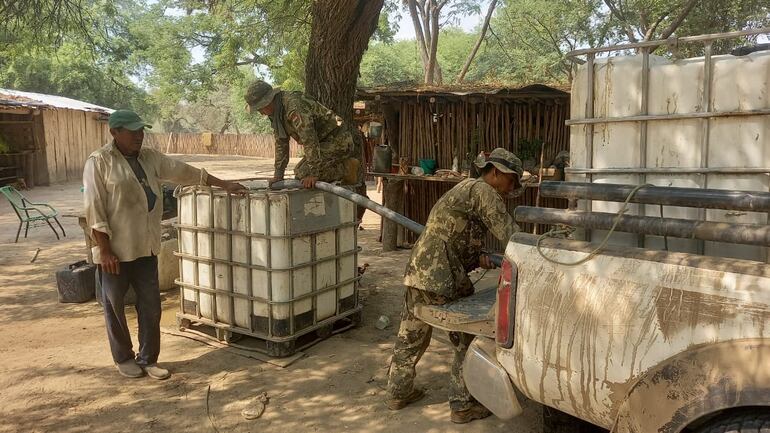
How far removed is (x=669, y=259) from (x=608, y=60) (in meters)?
1.19

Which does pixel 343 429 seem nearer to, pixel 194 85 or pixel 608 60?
pixel 608 60

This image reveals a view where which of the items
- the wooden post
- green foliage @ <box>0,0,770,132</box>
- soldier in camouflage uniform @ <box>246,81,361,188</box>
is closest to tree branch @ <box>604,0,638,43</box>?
green foliage @ <box>0,0,770,132</box>

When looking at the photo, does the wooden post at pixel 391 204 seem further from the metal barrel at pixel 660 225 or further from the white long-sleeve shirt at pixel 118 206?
the metal barrel at pixel 660 225

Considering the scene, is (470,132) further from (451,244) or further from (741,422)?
(741,422)

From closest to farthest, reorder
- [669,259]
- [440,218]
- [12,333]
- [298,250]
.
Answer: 1. [669,259]
2. [440,218]
3. [298,250]
4. [12,333]

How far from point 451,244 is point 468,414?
116 centimetres

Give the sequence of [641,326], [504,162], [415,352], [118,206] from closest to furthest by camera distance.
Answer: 1. [641,326]
2. [504,162]
3. [415,352]
4. [118,206]

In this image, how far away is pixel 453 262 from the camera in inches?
154

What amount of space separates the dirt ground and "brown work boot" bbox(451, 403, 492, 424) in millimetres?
56

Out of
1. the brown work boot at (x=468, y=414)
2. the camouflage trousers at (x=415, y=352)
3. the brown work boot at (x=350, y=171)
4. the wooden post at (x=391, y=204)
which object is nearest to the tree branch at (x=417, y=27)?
the wooden post at (x=391, y=204)

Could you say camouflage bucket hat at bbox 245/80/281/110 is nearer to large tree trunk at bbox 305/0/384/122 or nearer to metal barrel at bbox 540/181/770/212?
large tree trunk at bbox 305/0/384/122

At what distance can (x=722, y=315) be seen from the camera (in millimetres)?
2098

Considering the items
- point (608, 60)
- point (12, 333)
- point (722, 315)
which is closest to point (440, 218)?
point (608, 60)

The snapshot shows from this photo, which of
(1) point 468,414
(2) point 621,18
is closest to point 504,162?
(1) point 468,414
